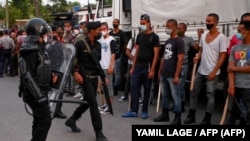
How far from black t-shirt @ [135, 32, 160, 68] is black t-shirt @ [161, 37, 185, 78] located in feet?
1.20

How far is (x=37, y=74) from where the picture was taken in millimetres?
Result: 4672

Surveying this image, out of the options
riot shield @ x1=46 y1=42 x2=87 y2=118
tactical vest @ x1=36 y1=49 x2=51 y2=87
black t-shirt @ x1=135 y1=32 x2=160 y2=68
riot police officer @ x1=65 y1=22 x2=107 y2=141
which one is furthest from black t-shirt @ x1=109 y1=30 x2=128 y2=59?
tactical vest @ x1=36 y1=49 x2=51 y2=87

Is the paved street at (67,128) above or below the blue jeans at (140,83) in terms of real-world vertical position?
below

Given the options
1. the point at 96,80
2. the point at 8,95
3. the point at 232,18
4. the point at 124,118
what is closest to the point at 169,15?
the point at 232,18

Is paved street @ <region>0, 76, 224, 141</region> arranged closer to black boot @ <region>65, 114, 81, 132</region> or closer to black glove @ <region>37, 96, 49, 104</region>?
black boot @ <region>65, 114, 81, 132</region>

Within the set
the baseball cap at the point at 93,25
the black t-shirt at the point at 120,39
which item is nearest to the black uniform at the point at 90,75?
the baseball cap at the point at 93,25

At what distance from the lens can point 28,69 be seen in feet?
15.2

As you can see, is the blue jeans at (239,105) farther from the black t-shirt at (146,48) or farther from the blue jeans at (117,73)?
the blue jeans at (117,73)

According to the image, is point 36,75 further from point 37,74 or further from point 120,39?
point 120,39

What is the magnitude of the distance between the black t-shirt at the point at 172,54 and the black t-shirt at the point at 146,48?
366 mm

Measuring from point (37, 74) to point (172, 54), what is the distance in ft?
9.94

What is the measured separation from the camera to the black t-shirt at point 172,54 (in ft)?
23.1

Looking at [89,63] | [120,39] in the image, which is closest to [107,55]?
[120,39]

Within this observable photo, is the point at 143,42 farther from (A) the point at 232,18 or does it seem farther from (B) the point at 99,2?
(B) the point at 99,2
